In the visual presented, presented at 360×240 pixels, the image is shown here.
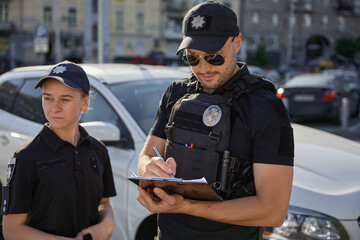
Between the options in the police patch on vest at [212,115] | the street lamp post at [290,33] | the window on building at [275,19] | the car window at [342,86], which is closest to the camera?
the police patch on vest at [212,115]

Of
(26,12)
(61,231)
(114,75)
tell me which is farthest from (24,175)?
(26,12)

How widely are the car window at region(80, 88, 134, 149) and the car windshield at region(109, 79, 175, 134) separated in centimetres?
11

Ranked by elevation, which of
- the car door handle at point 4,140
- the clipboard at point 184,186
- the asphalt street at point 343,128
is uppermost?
the clipboard at point 184,186

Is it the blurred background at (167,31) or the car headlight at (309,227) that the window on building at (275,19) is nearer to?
the blurred background at (167,31)

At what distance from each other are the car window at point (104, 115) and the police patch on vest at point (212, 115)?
134cm

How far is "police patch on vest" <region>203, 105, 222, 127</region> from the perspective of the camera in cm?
173

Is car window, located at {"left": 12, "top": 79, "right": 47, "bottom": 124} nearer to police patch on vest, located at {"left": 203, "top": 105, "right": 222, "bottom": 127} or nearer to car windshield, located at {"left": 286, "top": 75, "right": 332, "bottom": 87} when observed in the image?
police patch on vest, located at {"left": 203, "top": 105, "right": 222, "bottom": 127}

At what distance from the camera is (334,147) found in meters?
3.33

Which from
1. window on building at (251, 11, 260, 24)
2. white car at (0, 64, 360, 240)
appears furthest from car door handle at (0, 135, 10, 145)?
window on building at (251, 11, 260, 24)

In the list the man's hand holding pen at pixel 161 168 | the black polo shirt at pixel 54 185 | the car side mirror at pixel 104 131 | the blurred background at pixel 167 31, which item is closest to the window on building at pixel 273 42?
the blurred background at pixel 167 31

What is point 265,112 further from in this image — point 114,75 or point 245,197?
point 114,75

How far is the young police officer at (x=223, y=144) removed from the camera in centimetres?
161

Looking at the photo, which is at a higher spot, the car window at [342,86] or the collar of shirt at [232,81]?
the collar of shirt at [232,81]

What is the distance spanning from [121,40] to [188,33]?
40.7m
